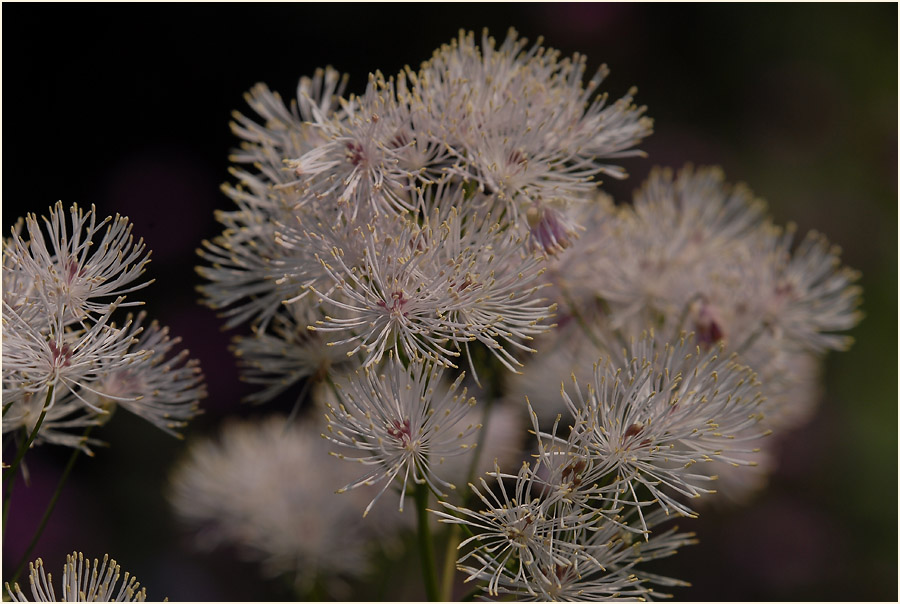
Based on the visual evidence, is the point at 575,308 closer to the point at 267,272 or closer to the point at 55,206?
the point at 267,272

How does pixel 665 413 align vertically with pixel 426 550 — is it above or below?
above


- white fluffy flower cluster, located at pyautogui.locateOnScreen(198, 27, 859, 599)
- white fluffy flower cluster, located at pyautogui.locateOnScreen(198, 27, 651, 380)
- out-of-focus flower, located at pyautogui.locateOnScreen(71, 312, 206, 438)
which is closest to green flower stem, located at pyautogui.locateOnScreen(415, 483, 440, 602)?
white fluffy flower cluster, located at pyautogui.locateOnScreen(198, 27, 859, 599)

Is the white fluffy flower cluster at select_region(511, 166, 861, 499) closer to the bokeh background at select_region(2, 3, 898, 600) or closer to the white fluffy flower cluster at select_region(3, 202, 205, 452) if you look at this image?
the white fluffy flower cluster at select_region(3, 202, 205, 452)

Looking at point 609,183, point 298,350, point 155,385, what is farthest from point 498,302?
point 609,183

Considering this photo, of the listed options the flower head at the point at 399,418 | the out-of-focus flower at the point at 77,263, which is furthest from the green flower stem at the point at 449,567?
the out-of-focus flower at the point at 77,263

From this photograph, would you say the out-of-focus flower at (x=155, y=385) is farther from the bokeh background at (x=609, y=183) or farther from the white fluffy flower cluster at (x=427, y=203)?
the bokeh background at (x=609, y=183)

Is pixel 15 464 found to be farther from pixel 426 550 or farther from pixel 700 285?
pixel 700 285
